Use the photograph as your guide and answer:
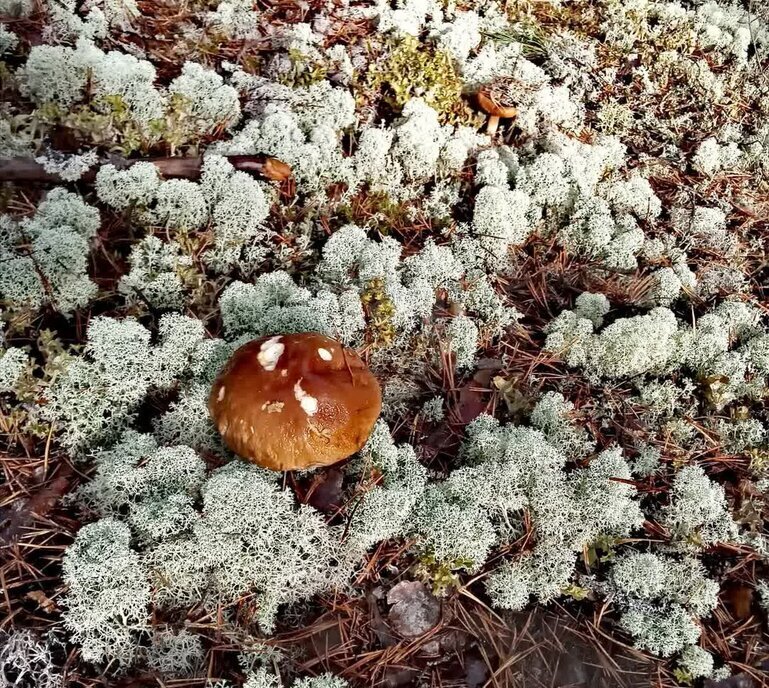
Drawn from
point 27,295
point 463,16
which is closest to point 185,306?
point 27,295

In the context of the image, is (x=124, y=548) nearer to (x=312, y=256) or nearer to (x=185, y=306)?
(x=185, y=306)

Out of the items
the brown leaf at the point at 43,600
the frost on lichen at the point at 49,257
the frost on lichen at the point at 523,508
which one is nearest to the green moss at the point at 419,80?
the frost on lichen at the point at 49,257

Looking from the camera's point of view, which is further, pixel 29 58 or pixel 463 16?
pixel 463 16

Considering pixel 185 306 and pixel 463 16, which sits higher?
pixel 463 16

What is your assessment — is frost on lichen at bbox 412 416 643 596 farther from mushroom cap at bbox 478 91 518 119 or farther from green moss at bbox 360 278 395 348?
mushroom cap at bbox 478 91 518 119

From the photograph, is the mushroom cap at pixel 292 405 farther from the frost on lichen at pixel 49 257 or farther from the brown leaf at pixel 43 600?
the frost on lichen at pixel 49 257

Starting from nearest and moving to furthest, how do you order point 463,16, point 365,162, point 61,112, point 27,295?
1. point 27,295
2. point 61,112
3. point 365,162
4. point 463,16

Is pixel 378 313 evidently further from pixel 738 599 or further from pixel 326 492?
pixel 738 599
